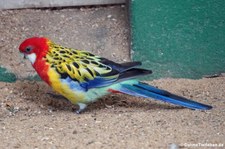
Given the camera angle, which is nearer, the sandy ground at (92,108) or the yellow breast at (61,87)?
the sandy ground at (92,108)

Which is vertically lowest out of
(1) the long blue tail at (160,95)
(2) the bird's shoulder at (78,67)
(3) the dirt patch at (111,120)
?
(3) the dirt patch at (111,120)

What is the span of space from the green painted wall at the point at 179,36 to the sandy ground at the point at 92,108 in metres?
0.13

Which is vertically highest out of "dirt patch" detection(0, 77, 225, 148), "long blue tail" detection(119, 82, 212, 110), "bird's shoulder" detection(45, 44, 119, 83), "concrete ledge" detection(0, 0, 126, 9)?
"concrete ledge" detection(0, 0, 126, 9)

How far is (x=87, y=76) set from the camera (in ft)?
16.8

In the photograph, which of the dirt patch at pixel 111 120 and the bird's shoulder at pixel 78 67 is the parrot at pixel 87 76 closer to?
the bird's shoulder at pixel 78 67

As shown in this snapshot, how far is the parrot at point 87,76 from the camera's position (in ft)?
16.8

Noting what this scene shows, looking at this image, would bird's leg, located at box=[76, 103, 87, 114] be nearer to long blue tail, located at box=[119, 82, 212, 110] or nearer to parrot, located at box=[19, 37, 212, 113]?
Answer: parrot, located at box=[19, 37, 212, 113]

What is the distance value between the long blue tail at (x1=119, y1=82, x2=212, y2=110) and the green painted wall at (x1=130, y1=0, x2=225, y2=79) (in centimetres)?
67

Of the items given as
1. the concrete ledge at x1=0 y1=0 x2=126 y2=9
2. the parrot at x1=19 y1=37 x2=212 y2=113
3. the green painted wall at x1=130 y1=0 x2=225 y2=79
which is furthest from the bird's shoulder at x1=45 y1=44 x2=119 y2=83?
the concrete ledge at x1=0 y1=0 x2=126 y2=9

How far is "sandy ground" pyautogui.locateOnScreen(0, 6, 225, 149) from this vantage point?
4.63 metres

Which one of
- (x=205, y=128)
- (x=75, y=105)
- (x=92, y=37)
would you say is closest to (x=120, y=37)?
(x=92, y=37)

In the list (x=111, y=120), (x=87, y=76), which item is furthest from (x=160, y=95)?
(x=87, y=76)

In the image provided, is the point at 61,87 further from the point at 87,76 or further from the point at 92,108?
the point at 92,108

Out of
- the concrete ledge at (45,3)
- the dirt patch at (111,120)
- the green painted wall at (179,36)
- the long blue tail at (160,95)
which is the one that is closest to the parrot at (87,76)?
the long blue tail at (160,95)
